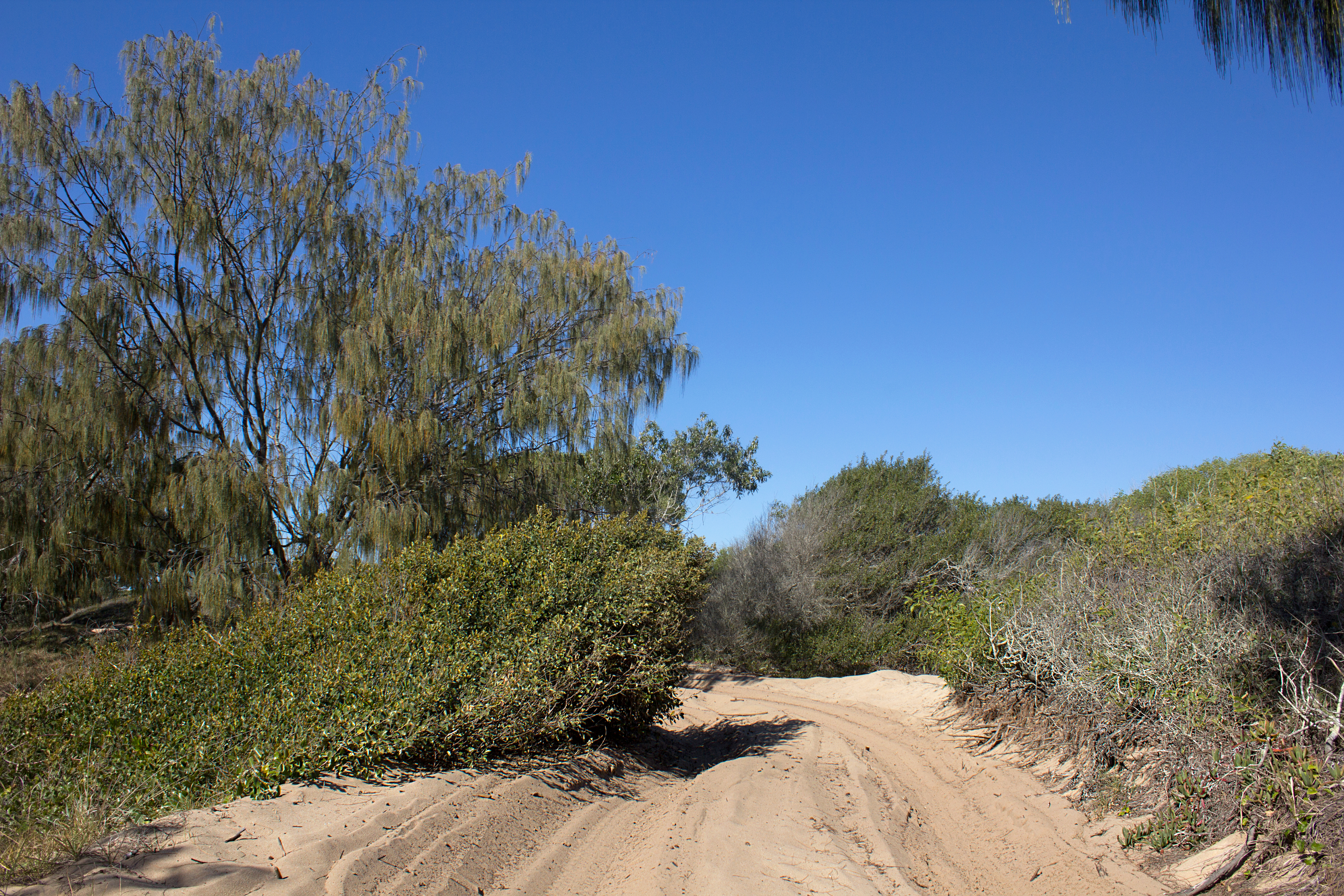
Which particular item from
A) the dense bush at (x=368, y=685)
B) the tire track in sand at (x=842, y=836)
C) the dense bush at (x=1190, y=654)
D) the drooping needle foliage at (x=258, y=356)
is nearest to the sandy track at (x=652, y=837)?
the tire track in sand at (x=842, y=836)

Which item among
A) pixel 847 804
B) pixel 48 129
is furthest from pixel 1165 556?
pixel 48 129

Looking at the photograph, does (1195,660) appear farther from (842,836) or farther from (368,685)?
(368,685)

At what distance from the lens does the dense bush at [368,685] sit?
4.95 m

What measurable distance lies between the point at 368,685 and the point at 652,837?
90.4 inches

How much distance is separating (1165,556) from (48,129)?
1784 centimetres

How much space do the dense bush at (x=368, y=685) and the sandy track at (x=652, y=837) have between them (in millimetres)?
350

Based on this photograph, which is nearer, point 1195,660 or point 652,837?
point 652,837

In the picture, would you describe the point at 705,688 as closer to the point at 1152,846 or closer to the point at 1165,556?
the point at 1165,556

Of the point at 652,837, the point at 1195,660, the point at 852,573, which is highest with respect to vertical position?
the point at 852,573

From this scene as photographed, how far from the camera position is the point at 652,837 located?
5.88 m

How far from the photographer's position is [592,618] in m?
7.84

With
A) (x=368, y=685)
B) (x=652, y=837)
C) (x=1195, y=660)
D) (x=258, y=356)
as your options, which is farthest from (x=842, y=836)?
(x=258, y=356)

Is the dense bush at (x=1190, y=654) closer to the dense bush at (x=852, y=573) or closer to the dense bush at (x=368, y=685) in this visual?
the dense bush at (x=852, y=573)

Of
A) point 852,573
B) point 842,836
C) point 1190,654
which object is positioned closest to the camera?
point 842,836
